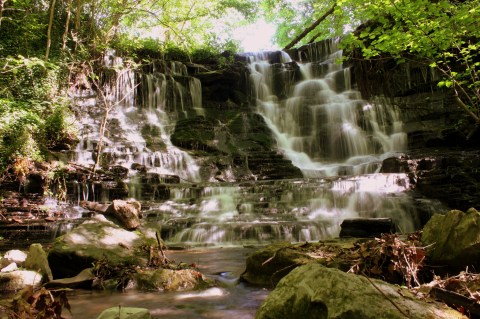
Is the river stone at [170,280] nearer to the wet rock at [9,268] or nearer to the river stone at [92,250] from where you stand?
the river stone at [92,250]

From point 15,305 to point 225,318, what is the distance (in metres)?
1.64

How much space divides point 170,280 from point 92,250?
1457mm

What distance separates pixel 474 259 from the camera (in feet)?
10.3

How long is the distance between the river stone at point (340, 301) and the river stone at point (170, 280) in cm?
204

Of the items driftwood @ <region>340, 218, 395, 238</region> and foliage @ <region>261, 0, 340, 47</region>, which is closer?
driftwood @ <region>340, 218, 395, 238</region>

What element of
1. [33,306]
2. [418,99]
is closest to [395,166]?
[418,99]

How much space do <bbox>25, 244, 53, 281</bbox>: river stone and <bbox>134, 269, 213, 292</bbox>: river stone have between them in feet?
3.90

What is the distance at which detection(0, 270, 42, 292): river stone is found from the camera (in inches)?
162

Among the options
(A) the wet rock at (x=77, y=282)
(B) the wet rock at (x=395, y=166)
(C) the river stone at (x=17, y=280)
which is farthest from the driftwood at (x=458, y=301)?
(B) the wet rock at (x=395, y=166)

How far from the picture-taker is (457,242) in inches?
129

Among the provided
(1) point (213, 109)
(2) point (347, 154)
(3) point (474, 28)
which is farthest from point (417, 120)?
(1) point (213, 109)

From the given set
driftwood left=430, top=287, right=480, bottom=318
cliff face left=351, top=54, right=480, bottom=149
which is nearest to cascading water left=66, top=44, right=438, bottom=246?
cliff face left=351, top=54, right=480, bottom=149

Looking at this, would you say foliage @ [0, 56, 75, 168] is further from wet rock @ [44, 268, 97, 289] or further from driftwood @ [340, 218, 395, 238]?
driftwood @ [340, 218, 395, 238]

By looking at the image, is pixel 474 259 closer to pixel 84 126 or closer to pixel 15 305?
pixel 15 305
